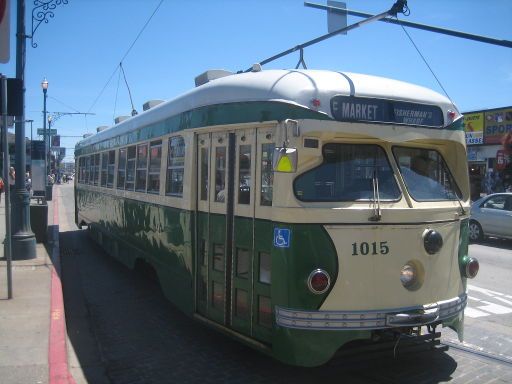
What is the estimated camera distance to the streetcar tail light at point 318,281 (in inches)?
169

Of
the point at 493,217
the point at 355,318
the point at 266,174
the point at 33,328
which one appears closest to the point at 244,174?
the point at 266,174

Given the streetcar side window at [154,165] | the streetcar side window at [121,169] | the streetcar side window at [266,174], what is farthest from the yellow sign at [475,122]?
the streetcar side window at [266,174]

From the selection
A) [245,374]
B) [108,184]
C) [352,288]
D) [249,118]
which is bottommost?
[245,374]

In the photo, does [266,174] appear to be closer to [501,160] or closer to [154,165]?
[154,165]

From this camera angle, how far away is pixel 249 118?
4.90 meters

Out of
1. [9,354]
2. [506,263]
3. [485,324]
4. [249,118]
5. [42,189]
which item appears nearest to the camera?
[249,118]

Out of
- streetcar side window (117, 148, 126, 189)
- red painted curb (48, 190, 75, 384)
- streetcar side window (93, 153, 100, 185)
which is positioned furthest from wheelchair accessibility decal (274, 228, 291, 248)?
streetcar side window (93, 153, 100, 185)

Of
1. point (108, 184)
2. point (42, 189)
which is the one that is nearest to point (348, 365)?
point (108, 184)

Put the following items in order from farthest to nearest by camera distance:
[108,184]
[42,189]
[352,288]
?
[42,189] → [108,184] → [352,288]

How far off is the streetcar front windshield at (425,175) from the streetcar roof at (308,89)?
49cm

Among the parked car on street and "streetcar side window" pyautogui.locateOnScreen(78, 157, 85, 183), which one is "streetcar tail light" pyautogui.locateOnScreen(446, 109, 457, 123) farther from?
"streetcar side window" pyautogui.locateOnScreen(78, 157, 85, 183)

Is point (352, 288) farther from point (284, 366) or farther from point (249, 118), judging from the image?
point (249, 118)

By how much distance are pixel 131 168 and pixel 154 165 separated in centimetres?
147

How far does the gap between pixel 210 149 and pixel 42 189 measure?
62.4 ft
